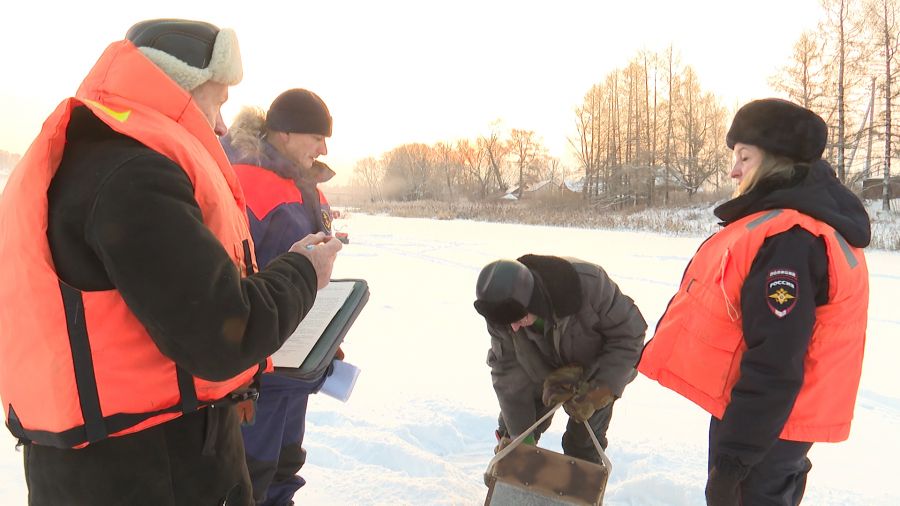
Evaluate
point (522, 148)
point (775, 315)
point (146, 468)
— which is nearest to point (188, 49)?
point (146, 468)

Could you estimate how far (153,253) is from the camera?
91 centimetres

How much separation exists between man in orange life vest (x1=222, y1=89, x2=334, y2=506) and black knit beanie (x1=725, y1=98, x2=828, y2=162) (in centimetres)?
162

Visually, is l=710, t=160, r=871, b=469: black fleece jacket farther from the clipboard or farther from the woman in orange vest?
the clipboard

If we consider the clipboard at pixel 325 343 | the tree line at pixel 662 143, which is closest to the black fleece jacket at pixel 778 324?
the clipboard at pixel 325 343

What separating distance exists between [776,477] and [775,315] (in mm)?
521

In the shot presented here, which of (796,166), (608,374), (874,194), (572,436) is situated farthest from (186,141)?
(874,194)

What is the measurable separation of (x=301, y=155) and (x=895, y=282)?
8.69 metres

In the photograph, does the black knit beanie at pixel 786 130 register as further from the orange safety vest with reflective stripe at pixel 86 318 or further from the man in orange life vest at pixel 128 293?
the orange safety vest with reflective stripe at pixel 86 318

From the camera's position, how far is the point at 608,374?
2.32 meters

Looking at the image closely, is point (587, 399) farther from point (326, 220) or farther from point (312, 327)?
point (326, 220)

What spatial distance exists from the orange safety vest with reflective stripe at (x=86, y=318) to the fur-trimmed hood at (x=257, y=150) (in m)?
1.07

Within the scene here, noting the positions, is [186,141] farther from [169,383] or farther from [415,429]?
[415,429]

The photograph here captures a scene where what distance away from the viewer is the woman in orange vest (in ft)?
4.80

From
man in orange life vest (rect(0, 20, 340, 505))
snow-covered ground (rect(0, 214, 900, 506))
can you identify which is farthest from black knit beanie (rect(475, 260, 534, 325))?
snow-covered ground (rect(0, 214, 900, 506))
